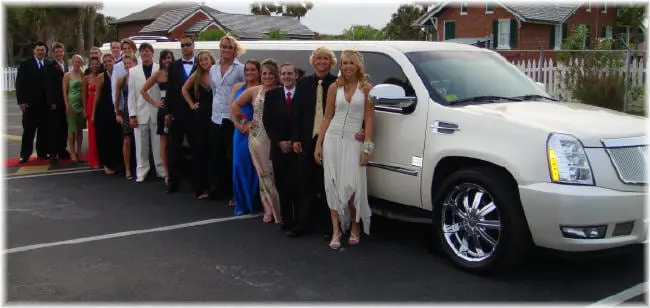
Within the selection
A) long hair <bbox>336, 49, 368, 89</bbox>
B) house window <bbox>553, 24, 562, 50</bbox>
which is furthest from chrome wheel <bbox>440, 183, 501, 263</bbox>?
house window <bbox>553, 24, 562, 50</bbox>

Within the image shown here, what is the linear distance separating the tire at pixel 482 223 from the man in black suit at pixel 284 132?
4.93 feet

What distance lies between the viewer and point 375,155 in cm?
614

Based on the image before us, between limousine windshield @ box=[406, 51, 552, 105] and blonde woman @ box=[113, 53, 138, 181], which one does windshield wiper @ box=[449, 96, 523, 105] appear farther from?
blonde woman @ box=[113, 53, 138, 181]

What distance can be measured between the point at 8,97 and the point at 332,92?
84.1ft

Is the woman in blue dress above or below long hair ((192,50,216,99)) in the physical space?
below

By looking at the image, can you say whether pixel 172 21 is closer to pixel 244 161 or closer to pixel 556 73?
pixel 556 73

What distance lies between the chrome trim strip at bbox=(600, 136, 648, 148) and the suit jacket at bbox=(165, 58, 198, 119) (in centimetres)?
489

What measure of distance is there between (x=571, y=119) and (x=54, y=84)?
26.8 feet

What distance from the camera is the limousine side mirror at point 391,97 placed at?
5.58 meters

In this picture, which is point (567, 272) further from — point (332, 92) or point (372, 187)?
point (332, 92)

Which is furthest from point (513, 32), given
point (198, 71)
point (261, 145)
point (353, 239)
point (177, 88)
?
point (353, 239)

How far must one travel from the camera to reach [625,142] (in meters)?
4.93

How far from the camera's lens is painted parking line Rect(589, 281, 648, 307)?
187 inches

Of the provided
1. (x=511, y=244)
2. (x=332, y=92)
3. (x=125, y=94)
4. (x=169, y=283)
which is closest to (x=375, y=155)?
(x=332, y=92)
